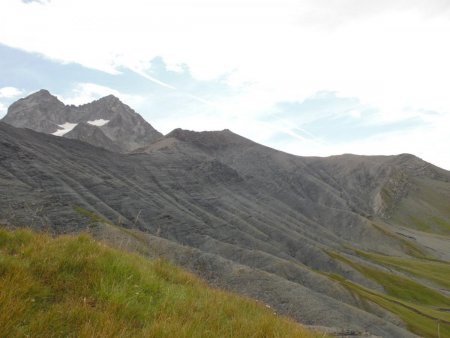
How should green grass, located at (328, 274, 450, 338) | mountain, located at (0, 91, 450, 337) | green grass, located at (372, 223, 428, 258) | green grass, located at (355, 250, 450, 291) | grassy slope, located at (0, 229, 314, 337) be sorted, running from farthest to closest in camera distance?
1. green grass, located at (372, 223, 428, 258)
2. green grass, located at (355, 250, 450, 291)
3. green grass, located at (328, 274, 450, 338)
4. mountain, located at (0, 91, 450, 337)
5. grassy slope, located at (0, 229, 314, 337)

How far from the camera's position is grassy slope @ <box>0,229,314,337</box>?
20.8 feet

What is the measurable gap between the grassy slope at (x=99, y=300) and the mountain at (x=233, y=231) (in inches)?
1324

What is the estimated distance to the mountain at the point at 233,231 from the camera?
2422 inches

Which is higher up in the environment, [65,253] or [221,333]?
[65,253]

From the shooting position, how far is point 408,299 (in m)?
116

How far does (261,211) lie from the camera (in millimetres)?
157375

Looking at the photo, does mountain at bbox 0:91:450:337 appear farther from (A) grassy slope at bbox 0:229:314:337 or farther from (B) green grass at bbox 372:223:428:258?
(A) grassy slope at bbox 0:229:314:337

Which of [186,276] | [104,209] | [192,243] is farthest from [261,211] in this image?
[186,276]

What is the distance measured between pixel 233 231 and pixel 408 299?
4891cm

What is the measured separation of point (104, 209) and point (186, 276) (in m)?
90.6

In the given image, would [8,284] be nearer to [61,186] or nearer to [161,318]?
[161,318]

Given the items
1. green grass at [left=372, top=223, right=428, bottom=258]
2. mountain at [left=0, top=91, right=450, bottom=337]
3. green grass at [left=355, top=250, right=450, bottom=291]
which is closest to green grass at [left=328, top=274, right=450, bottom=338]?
mountain at [left=0, top=91, right=450, bottom=337]

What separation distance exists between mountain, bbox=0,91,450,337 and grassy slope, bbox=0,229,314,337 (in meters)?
33.6

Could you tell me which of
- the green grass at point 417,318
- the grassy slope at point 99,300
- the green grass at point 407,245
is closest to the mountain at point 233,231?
the green grass at point 417,318
